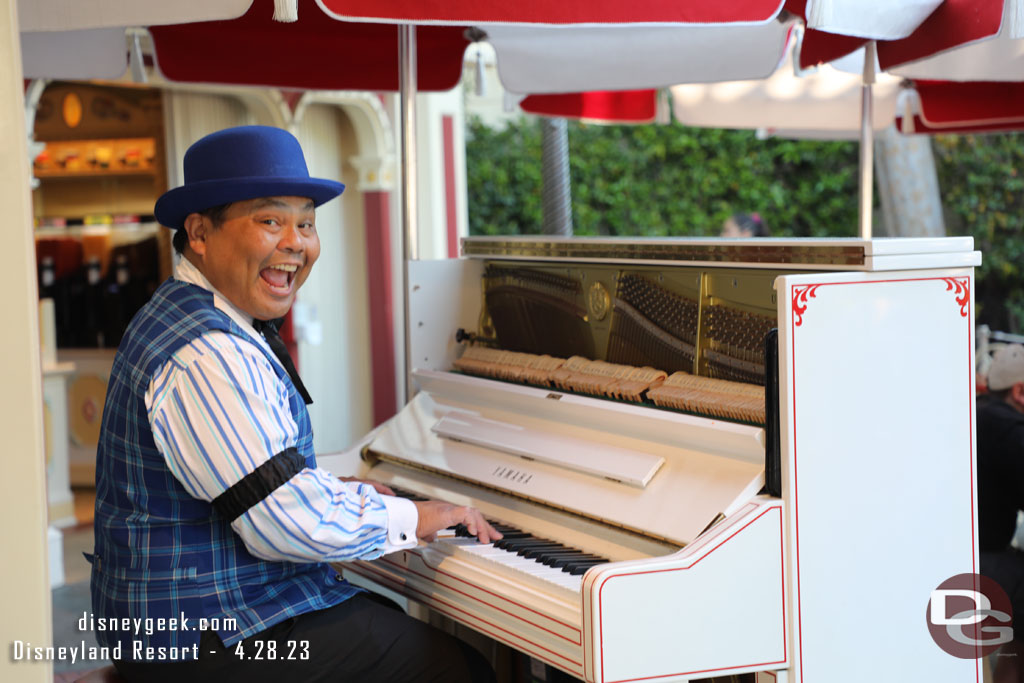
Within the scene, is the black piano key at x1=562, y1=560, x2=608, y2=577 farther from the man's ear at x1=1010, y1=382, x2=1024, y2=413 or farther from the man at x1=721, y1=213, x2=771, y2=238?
the man at x1=721, y1=213, x2=771, y2=238

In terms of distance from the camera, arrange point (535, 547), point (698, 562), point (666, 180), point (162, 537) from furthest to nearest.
Result: 1. point (666, 180)
2. point (535, 547)
3. point (162, 537)
4. point (698, 562)

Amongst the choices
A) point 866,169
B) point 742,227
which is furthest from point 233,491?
point 742,227

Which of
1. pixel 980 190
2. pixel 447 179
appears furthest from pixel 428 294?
pixel 980 190

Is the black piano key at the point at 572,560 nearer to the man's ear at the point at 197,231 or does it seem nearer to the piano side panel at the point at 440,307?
the man's ear at the point at 197,231

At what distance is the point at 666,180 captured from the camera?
39.7ft

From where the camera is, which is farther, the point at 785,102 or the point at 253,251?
the point at 785,102

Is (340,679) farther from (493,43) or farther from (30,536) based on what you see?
(493,43)

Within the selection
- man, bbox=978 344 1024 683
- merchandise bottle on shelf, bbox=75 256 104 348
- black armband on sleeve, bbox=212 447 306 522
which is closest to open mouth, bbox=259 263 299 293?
black armband on sleeve, bbox=212 447 306 522

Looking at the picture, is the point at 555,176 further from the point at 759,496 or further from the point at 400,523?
the point at 759,496

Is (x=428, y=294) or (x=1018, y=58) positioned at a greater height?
(x=1018, y=58)

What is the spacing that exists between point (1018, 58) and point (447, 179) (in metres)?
5.48

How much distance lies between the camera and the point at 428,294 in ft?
11.5

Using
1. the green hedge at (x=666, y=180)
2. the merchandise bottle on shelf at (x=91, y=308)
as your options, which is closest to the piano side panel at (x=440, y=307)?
the merchandise bottle on shelf at (x=91, y=308)

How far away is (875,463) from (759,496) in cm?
28
